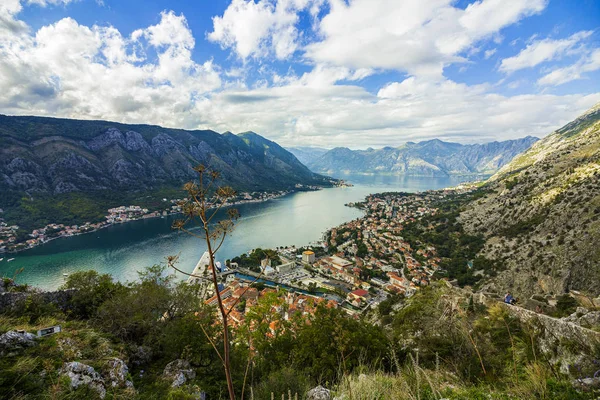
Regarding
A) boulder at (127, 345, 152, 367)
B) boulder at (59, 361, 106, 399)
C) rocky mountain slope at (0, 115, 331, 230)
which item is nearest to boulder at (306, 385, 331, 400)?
boulder at (59, 361, 106, 399)

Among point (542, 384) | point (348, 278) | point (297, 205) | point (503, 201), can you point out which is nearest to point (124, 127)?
point (297, 205)

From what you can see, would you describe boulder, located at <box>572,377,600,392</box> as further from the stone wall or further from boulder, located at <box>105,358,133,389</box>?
boulder, located at <box>105,358,133,389</box>

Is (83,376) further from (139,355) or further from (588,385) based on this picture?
(588,385)

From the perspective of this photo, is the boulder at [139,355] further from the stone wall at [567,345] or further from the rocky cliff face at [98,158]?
the rocky cliff face at [98,158]

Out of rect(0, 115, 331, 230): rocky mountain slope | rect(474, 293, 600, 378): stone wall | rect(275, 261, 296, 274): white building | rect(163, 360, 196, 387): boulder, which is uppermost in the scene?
rect(0, 115, 331, 230): rocky mountain slope

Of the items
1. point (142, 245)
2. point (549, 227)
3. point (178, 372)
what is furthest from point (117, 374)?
point (142, 245)

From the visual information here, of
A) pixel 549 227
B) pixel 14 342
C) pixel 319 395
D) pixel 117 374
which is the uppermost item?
pixel 14 342

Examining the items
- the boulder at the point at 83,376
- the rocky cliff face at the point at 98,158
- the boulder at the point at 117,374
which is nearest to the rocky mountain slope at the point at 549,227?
the boulder at the point at 117,374
